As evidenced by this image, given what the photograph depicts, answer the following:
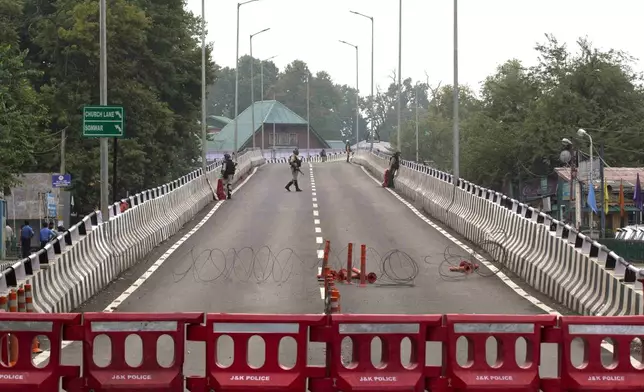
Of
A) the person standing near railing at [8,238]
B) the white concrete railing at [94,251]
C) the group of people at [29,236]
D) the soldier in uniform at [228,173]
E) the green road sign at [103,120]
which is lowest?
the person standing near railing at [8,238]

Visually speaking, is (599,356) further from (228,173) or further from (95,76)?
(95,76)

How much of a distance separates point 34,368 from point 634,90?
68376 mm

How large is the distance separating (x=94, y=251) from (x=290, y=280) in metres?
3.72

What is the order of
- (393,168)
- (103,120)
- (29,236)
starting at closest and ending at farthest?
(103,120) → (29,236) → (393,168)

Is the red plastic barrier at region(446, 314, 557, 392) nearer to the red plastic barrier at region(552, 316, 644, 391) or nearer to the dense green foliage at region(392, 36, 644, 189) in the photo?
the red plastic barrier at region(552, 316, 644, 391)

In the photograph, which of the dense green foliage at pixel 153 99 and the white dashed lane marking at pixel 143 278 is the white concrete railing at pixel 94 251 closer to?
the white dashed lane marking at pixel 143 278

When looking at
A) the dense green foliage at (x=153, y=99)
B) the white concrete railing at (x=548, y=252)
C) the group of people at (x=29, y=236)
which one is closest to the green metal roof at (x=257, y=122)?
the dense green foliage at (x=153, y=99)

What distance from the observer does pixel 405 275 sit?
23969mm

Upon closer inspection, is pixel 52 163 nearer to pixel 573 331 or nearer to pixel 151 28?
pixel 151 28

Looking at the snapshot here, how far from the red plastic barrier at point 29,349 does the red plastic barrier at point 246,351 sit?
3.88 feet

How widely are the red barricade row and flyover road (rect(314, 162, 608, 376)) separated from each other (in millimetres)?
268

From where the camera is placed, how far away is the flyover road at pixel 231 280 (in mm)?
13938

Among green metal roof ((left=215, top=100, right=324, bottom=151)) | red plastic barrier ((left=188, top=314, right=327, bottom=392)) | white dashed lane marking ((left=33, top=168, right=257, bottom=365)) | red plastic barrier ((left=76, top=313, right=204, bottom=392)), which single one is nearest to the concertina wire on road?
white dashed lane marking ((left=33, top=168, right=257, bottom=365))

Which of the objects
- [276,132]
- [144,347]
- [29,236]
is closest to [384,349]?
[144,347]
